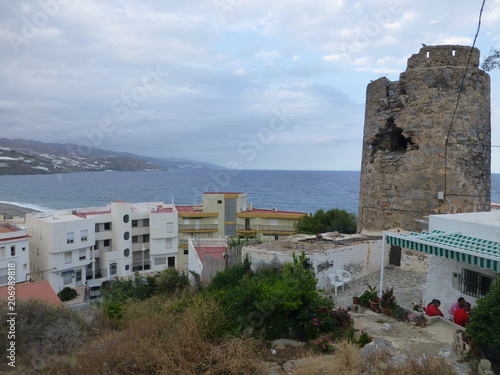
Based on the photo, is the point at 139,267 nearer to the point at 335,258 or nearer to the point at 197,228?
the point at 197,228

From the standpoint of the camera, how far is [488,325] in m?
4.79

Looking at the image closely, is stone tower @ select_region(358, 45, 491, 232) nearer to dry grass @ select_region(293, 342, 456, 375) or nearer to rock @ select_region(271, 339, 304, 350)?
rock @ select_region(271, 339, 304, 350)

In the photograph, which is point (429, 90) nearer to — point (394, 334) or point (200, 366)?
point (394, 334)

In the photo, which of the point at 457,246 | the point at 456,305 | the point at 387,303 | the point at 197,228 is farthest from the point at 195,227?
the point at 457,246

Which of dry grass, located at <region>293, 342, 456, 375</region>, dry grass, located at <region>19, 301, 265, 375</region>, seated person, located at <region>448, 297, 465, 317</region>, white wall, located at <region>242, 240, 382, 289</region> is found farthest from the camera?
white wall, located at <region>242, 240, 382, 289</region>

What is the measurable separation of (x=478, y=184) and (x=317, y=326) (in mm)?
8357

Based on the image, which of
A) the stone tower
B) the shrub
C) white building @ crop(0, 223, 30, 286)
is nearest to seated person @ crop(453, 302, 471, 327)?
the stone tower

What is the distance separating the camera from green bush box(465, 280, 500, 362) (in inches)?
184

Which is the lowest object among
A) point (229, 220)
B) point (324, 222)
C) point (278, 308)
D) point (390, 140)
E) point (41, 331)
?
point (229, 220)

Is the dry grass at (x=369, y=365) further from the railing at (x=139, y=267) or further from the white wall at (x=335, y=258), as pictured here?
the railing at (x=139, y=267)

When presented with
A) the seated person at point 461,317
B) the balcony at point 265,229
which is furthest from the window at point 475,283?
the balcony at point 265,229

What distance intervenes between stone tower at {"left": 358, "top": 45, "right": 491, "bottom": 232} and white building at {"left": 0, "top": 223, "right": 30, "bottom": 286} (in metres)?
25.8

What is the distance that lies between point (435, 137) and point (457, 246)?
576 centimetres

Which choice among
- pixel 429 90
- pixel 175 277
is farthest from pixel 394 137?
pixel 175 277
